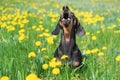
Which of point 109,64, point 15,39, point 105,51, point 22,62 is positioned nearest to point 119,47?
point 105,51

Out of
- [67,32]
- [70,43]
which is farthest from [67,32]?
[70,43]

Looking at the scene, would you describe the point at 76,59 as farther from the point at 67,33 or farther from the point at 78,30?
the point at 78,30

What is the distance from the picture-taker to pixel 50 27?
8672 mm

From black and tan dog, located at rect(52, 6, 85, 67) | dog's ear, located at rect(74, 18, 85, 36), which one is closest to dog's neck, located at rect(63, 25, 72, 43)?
black and tan dog, located at rect(52, 6, 85, 67)

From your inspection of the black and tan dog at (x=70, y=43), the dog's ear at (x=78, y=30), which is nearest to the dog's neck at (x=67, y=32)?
the black and tan dog at (x=70, y=43)

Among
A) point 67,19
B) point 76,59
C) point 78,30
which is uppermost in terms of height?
point 67,19

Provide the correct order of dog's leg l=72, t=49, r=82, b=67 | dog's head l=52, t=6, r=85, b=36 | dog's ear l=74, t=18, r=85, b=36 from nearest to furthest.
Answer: dog's head l=52, t=6, r=85, b=36, dog's leg l=72, t=49, r=82, b=67, dog's ear l=74, t=18, r=85, b=36

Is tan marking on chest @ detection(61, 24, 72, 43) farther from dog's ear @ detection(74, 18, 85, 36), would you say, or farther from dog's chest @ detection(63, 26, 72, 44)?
dog's ear @ detection(74, 18, 85, 36)

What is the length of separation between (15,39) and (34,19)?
3.33 meters

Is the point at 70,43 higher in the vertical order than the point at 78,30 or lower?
lower

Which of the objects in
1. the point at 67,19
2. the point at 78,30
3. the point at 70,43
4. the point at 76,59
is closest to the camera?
the point at 67,19

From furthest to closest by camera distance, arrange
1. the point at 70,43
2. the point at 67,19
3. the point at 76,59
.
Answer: the point at 70,43
the point at 76,59
the point at 67,19

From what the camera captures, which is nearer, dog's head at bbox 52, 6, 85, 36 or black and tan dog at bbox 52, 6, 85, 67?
dog's head at bbox 52, 6, 85, 36

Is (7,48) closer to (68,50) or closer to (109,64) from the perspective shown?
(68,50)
